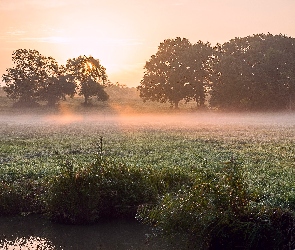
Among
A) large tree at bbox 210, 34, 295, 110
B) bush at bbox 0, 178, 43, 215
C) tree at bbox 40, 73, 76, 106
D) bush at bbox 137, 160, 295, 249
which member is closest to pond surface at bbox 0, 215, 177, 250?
bush at bbox 0, 178, 43, 215

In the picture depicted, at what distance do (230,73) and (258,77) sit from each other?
5233 mm

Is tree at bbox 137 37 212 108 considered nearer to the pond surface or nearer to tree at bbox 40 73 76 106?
tree at bbox 40 73 76 106

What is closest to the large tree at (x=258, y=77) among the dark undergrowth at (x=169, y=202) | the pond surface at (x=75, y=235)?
the dark undergrowth at (x=169, y=202)

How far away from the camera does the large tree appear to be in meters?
87.6

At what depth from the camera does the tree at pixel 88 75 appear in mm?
103062

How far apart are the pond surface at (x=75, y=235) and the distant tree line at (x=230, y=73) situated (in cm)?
7414

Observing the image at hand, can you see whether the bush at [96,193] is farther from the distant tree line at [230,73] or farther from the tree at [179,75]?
the tree at [179,75]

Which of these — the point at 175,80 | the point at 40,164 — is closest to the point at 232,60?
the point at 175,80

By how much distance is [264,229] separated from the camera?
13.6 m

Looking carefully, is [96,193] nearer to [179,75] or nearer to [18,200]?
[18,200]

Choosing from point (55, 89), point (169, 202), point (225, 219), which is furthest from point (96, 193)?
point (55, 89)

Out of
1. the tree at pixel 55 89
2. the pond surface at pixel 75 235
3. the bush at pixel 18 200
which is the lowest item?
the pond surface at pixel 75 235

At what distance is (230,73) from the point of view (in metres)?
89.6

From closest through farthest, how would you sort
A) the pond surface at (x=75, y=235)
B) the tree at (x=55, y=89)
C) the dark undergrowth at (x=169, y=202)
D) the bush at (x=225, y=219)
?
the bush at (x=225, y=219), the dark undergrowth at (x=169, y=202), the pond surface at (x=75, y=235), the tree at (x=55, y=89)
